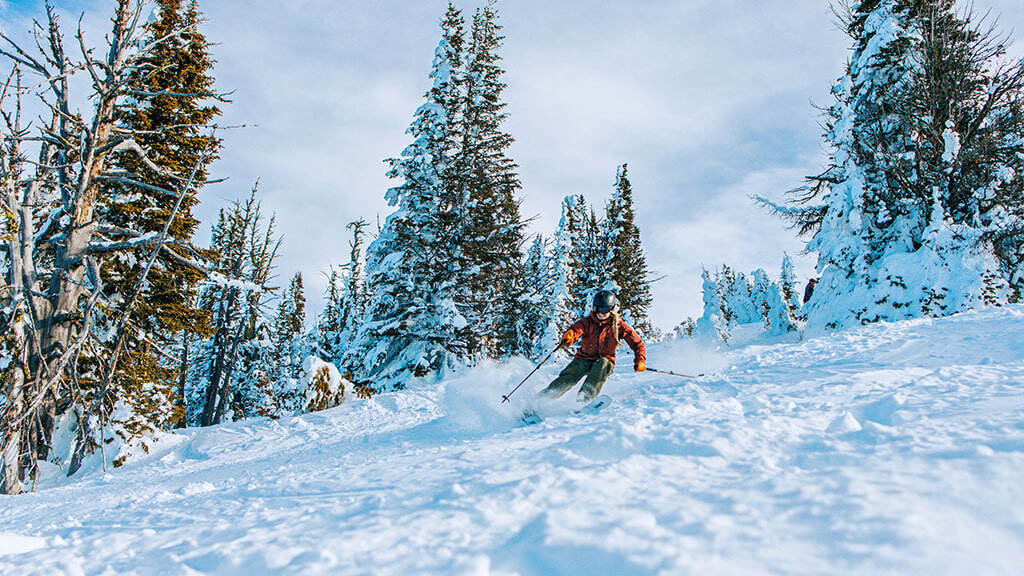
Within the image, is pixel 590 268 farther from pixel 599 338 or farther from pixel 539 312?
pixel 599 338

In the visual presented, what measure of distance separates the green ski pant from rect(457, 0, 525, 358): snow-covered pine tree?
10597 mm

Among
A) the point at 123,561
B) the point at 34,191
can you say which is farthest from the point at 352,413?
the point at 123,561

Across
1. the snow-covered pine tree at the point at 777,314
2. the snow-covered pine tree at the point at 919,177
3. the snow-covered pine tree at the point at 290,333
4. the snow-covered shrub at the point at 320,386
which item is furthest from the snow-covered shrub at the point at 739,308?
the snow-covered pine tree at the point at 290,333

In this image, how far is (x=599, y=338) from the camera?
25.7ft

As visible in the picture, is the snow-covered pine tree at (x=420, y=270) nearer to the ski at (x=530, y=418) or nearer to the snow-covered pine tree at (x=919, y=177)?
the ski at (x=530, y=418)

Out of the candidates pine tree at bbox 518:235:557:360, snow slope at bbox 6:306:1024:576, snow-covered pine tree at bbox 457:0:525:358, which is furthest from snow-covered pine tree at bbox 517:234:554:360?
snow slope at bbox 6:306:1024:576

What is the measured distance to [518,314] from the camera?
30984mm

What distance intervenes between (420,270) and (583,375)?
38.1ft

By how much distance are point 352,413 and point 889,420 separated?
1005 centimetres

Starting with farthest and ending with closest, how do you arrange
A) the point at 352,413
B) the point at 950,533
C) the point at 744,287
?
the point at 744,287, the point at 352,413, the point at 950,533

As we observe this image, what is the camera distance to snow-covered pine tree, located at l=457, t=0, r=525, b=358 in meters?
18.5

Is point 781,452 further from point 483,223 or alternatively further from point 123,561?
point 483,223

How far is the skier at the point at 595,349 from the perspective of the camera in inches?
293

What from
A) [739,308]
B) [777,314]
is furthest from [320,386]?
[739,308]
